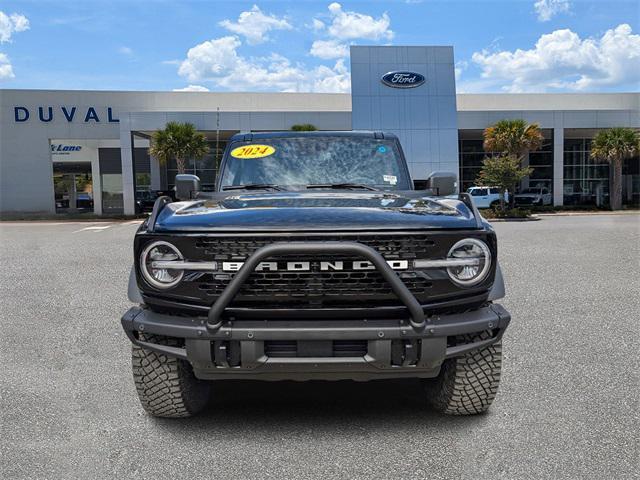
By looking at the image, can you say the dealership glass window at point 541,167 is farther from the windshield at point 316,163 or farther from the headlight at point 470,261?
the headlight at point 470,261

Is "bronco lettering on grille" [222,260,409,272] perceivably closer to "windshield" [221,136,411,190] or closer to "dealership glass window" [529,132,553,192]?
"windshield" [221,136,411,190]

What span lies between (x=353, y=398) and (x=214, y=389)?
3.32 ft

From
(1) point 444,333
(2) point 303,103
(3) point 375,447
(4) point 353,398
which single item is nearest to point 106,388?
(4) point 353,398

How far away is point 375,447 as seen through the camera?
10.4 feet

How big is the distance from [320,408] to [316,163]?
6.55 feet

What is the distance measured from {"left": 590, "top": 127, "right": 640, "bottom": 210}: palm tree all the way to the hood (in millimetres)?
35151

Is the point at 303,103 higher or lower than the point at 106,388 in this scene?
higher

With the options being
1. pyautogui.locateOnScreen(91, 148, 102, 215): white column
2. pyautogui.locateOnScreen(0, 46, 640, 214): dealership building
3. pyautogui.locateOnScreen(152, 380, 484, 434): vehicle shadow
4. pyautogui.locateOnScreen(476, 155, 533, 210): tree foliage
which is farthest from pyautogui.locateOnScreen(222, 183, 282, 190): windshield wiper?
pyautogui.locateOnScreen(91, 148, 102, 215): white column

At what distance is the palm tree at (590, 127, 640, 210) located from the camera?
34.0 metres

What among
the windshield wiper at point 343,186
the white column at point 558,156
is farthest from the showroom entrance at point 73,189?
the windshield wiper at point 343,186

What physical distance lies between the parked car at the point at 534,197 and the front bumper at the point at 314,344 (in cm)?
3597

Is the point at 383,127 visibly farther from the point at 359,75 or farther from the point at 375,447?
the point at 375,447

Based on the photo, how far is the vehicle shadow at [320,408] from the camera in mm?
3500

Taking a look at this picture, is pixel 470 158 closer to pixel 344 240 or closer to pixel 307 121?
pixel 307 121
